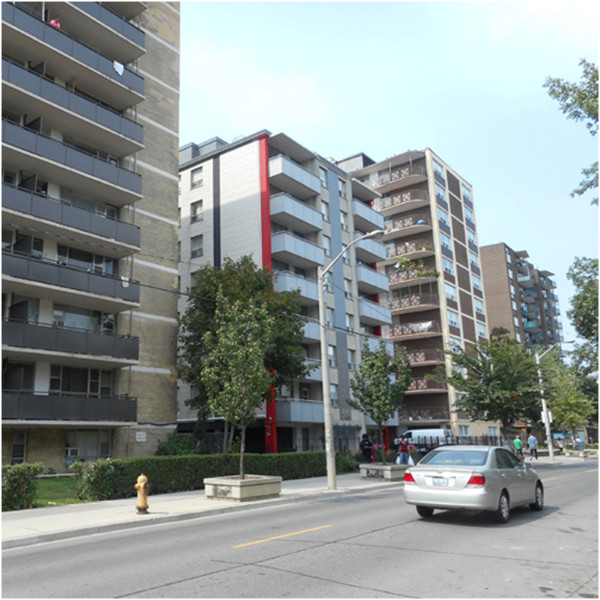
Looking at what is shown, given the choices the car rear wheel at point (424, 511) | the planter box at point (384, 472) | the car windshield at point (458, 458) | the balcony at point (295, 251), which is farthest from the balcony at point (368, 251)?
the car rear wheel at point (424, 511)

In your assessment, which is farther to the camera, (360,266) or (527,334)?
Answer: (527,334)

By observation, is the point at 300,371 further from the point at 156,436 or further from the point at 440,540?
the point at 440,540

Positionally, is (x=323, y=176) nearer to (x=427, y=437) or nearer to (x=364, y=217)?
(x=364, y=217)

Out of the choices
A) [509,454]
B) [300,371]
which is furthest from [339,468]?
[509,454]

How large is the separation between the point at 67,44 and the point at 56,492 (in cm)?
1905

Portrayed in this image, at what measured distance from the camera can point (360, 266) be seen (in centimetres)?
4488

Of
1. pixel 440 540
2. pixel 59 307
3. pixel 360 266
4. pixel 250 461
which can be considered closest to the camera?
pixel 440 540

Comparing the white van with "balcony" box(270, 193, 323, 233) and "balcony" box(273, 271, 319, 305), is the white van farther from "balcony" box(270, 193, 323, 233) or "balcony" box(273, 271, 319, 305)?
"balcony" box(270, 193, 323, 233)

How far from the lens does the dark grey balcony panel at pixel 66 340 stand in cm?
2230

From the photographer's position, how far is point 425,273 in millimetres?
54062

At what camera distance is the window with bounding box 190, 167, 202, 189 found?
4111cm

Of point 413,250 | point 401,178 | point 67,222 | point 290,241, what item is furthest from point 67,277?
point 401,178

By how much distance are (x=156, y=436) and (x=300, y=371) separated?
24.8 ft

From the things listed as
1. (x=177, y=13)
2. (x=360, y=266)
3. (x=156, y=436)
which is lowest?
(x=156, y=436)
